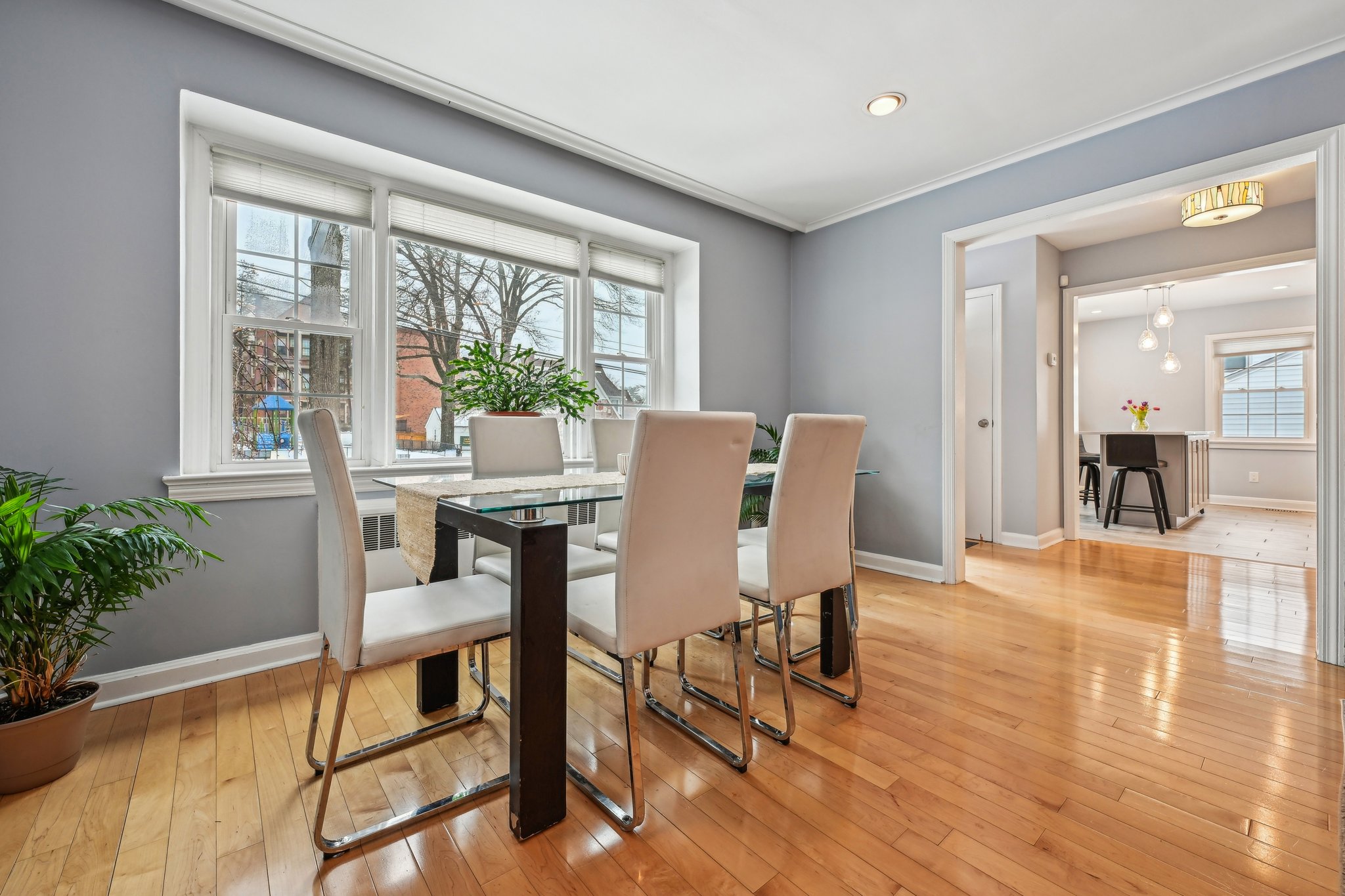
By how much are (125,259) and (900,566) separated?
4245mm

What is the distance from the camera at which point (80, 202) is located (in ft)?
6.56

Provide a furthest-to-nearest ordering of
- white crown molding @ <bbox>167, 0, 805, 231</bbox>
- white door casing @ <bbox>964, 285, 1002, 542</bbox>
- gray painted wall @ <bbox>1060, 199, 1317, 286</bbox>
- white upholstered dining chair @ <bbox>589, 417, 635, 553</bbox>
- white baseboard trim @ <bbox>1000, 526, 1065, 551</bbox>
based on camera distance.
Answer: white door casing @ <bbox>964, 285, 1002, 542</bbox> < white baseboard trim @ <bbox>1000, 526, 1065, 551</bbox> < gray painted wall @ <bbox>1060, 199, 1317, 286</bbox> < white upholstered dining chair @ <bbox>589, 417, 635, 553</bbox> < white crown molding @ <bbox>167, 0, 805, 231</bbox>

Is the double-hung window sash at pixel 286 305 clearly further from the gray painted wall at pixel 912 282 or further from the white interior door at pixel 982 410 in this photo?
the white interior door at pixel 982 410

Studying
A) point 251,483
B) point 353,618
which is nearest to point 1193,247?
point 353,618

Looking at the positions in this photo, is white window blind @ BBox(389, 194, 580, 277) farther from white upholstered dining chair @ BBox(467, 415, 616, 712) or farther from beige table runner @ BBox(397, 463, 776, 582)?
beige table runner @ BBox(397, 463, 776, 582)

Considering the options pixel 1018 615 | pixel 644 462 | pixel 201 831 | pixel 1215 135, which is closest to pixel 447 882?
pixel 201 831

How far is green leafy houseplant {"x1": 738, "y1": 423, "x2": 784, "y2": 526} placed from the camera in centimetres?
358

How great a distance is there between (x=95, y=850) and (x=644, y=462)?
1.56 m

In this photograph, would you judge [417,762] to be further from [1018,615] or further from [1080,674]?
[1018,615]

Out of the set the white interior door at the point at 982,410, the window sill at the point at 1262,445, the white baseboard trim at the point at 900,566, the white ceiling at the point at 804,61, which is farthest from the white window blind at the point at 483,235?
the window sill at the point at 1262,445

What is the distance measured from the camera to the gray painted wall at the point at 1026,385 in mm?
4734

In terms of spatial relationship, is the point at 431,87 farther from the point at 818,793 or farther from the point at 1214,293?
the point at 1214,293

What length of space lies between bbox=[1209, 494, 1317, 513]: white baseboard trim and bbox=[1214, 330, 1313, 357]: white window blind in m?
1.76

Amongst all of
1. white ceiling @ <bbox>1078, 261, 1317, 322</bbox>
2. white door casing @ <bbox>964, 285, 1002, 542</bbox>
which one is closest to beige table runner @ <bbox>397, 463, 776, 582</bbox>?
white door casing @ <bbox>964, 285, 1002, 542</bbox>
